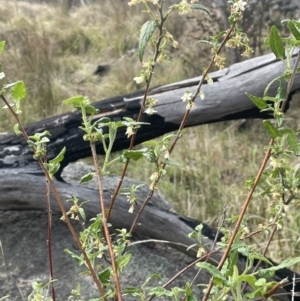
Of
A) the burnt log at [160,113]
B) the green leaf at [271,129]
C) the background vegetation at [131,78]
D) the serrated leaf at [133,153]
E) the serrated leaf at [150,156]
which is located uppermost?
the green leaf at [271,129]

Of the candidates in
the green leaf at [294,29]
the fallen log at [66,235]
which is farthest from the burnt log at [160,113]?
the green leaf at [294,29]

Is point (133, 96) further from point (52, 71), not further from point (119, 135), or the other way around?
point (52, 71)

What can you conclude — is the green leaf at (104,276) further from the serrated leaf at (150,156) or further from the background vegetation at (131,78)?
the background vegetation at (131,78)

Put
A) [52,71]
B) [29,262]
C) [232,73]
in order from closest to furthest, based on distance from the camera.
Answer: [29,262], [232,73], [52,71]

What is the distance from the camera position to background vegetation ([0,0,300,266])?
10.7 ft

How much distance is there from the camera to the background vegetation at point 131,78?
326 cm

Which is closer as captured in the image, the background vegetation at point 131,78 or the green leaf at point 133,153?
the green leaf at point 133,153

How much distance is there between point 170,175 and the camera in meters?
3.72

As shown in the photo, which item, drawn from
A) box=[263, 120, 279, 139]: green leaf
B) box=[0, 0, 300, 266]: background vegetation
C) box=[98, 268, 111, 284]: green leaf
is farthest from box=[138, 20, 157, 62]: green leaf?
box=[0, 0, 300, 266]: background vegetation

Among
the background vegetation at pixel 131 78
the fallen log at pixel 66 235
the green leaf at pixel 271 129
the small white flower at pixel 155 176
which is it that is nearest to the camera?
the green leaf at pixel 271 129

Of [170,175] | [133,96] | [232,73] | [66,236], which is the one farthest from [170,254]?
[170,175]

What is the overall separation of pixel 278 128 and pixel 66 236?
153 centimetres

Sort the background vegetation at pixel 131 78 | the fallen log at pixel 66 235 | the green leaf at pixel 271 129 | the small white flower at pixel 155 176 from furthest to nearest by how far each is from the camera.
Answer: the background vegetation at pixel 131 78
the fallen log at pixel 66 235
the small white flower at pixel 155 176
the green leaf at pixel 271 129

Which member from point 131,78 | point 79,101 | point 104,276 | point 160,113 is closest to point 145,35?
point 79,101
